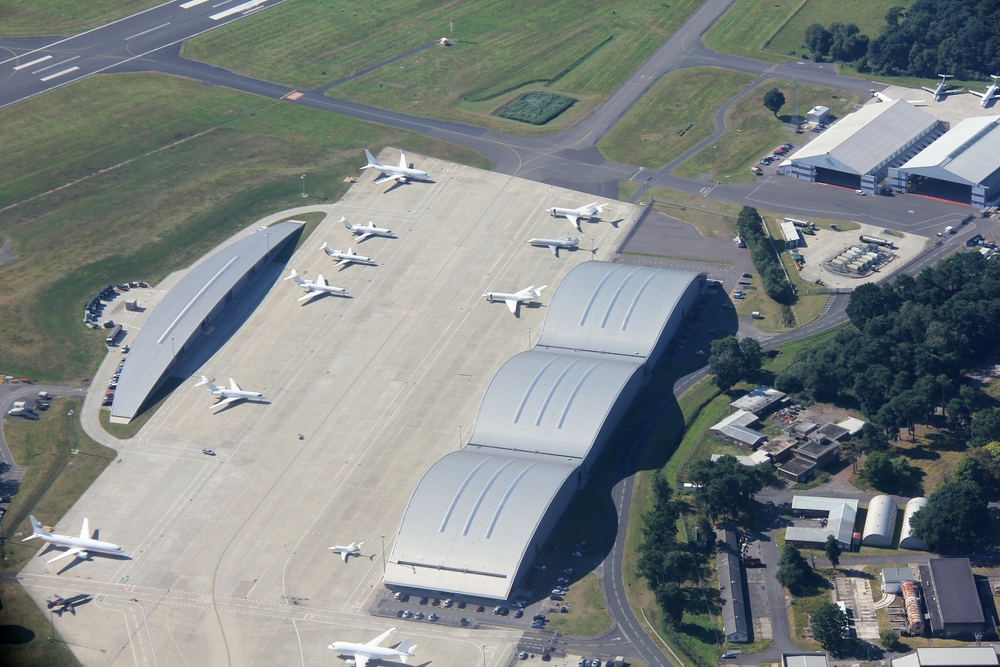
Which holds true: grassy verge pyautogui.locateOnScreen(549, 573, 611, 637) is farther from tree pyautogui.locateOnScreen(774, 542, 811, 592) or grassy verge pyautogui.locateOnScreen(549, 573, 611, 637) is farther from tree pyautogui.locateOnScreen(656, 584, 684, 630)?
tree pyautogui.locateOnScreen(774, 542, 811, 592)

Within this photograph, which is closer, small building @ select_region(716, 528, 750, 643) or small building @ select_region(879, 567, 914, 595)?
small building @ select_region(716, 528, 750, 643)

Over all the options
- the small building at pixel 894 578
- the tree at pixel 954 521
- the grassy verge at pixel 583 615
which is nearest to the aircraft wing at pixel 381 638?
the grassy verge at pixel 583 615

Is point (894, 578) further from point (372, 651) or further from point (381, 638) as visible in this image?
point (372, 651)

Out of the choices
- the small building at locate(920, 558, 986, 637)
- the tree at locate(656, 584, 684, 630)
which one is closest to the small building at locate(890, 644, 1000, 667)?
the small building at locate(920, 558, 986, 637)

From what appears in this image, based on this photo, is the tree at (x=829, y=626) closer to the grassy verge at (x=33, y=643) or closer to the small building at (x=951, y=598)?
the small building at (x=951, y=598)

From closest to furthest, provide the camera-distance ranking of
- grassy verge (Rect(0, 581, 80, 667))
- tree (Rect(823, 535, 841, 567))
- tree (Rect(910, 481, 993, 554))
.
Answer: grassy verge (Rect(0, 581, 80, 667)) → tree (Rect(910, 481, 993, 554)) → tree (Rect(823, 535, 841, 567))

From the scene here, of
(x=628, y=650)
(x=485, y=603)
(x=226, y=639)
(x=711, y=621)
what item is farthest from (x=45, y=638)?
(x=711, y=621)

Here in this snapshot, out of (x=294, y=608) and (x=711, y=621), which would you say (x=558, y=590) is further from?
(x=294, y=608)
